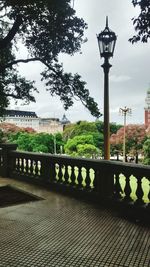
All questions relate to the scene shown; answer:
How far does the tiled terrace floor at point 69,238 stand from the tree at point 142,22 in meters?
2.63

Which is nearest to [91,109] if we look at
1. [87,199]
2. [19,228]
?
[87,199]

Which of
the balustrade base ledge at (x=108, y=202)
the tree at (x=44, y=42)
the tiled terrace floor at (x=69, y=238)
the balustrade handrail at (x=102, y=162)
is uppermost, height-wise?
the tree at (x=44, y=42)

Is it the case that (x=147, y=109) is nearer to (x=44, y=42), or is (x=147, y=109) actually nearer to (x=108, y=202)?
(x=44, y=42)

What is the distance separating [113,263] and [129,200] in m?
2.18

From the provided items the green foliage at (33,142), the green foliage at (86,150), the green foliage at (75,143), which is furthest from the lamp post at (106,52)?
the green foliage at (33,142)

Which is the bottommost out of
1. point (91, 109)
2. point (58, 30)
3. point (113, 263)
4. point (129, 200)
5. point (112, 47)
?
point (113, 263)

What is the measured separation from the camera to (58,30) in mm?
8344

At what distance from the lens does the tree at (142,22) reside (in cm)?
337

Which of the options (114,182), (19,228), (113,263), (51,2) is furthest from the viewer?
(51,2)

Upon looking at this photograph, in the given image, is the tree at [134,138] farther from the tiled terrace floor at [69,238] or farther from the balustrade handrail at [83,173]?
the tiled terrace floor at [69,238]

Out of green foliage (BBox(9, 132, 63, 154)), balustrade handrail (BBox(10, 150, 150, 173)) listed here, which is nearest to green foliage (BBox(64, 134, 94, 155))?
green foliage (BBox(9, 132, 63, 154))

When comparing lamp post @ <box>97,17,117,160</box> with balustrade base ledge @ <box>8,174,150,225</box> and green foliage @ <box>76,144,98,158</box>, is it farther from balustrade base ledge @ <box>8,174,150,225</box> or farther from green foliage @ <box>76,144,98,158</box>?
green foliage @ <box>76,144,98,158</box>

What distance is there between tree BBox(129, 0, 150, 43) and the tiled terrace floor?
263 centimetres

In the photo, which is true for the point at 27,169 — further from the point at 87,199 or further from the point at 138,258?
the point at 138,258
